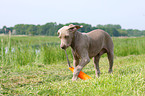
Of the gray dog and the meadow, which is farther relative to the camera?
the gray dog

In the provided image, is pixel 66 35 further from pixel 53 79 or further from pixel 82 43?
pixel 53 79

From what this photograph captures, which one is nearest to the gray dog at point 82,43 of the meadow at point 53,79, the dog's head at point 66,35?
the dog's head at point 66,35

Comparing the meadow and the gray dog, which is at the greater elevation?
the gray dog

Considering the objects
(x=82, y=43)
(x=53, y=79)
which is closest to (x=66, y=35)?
(x=82, y=43)

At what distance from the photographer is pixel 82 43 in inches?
128

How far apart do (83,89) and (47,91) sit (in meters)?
0.61

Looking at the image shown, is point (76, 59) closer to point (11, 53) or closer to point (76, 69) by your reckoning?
point (76, 69)

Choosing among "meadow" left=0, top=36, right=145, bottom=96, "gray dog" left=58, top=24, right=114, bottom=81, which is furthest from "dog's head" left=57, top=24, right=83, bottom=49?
"meadow" left=0, top=36, right=145, bottom=96

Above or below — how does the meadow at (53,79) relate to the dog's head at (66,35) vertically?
below

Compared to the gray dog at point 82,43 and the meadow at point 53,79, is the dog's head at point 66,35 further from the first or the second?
the meadow at point 53,79

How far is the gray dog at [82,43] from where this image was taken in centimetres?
301

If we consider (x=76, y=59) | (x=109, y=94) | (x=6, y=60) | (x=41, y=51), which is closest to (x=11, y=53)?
(x=6, y=60)

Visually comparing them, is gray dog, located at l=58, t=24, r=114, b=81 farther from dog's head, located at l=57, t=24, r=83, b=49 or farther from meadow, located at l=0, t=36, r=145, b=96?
meadow, located at l=0, t=36, r=145, b=96

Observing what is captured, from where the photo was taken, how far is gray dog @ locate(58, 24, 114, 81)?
9.86 feet
